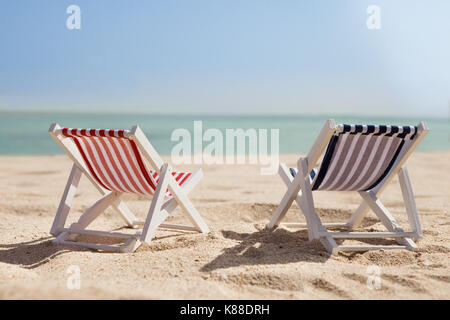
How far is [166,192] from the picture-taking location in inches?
148

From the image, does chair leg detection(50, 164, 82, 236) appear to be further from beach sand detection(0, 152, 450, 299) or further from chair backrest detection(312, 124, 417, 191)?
chair backrest detection(312, 124, 417, 191)

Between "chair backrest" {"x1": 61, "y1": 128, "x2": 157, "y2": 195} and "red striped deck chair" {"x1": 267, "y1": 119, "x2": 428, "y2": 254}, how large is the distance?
1.14 metres

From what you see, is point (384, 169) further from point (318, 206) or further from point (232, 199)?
point (232, 199)

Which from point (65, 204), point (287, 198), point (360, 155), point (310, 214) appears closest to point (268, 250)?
point (310, 214)

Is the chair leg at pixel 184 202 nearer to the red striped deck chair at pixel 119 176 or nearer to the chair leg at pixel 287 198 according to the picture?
the red striped deck chair at pixel 119 176

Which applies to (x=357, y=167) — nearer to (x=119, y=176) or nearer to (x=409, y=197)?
(x=409, y=197)

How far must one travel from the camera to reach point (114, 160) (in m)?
3.50

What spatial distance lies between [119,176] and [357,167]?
1.73m

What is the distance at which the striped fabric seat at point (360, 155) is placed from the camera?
10.7ft

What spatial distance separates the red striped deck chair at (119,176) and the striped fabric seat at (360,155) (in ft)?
3.56

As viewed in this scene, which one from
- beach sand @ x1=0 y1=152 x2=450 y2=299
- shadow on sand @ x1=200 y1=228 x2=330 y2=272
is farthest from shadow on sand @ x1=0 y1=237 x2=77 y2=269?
shadow on sand @ x1=200 y1=228 x2=330 y2=272

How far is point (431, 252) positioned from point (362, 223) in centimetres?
107

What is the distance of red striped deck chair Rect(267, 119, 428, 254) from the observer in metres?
3.26

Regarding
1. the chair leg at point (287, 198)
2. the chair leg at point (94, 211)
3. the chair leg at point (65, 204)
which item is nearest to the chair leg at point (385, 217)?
the chair leg at point (287, 198)
